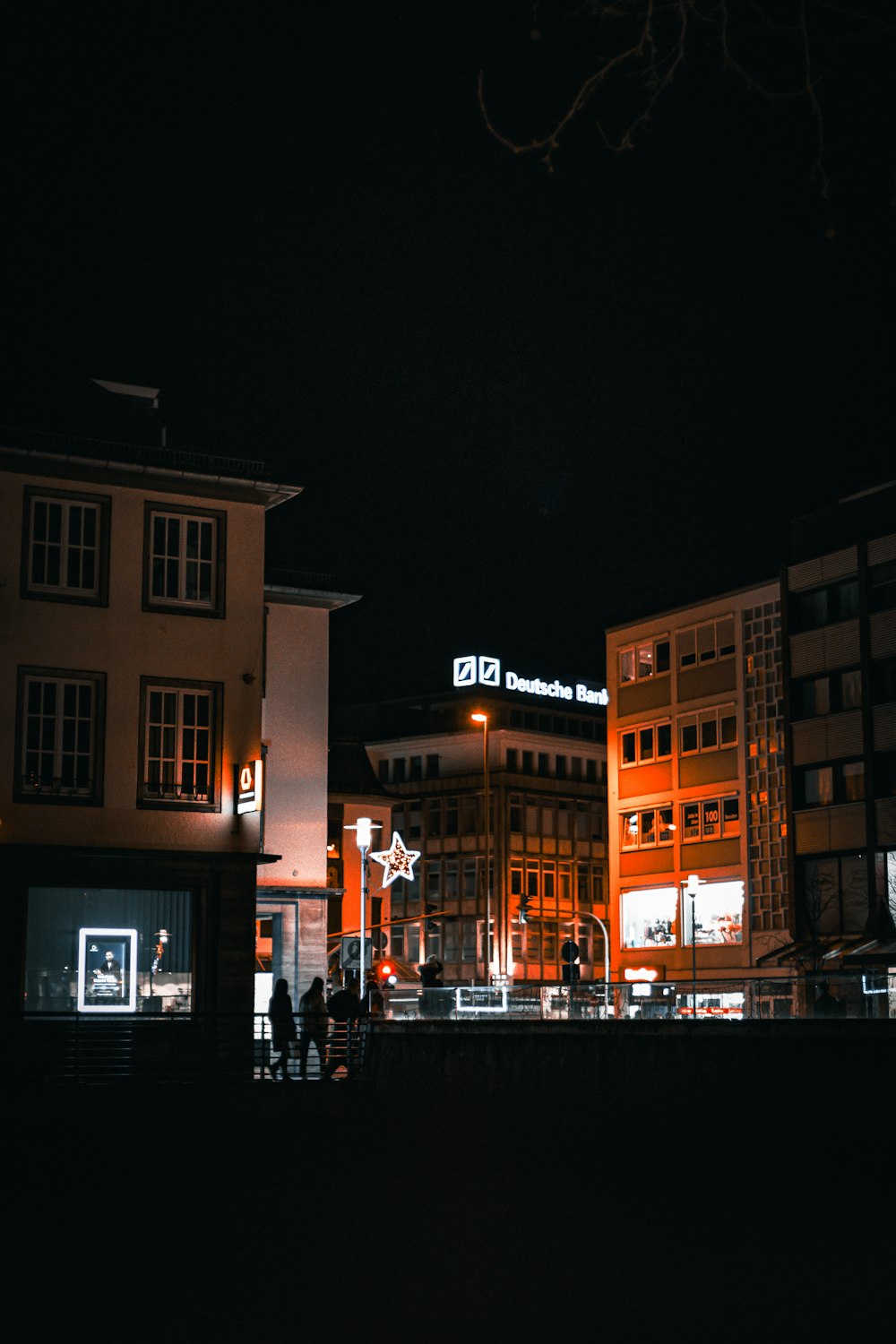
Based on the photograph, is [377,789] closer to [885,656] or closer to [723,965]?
[723,965]

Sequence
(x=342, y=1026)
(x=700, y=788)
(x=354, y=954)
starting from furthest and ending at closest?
(x=700, y=788), (x=354, y=954), (x=342, y=1026)

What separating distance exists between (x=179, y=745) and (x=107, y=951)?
15.0 ft

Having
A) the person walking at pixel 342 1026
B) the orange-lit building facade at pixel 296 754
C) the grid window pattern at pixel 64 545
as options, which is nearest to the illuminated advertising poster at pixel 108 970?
the person walking at pixel 342 1026

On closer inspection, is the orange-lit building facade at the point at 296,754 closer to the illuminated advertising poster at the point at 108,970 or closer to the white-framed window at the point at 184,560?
the white-framed window at the point at 184,560

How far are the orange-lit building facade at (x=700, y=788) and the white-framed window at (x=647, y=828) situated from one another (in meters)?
0.07

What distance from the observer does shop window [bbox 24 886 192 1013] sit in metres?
35.0

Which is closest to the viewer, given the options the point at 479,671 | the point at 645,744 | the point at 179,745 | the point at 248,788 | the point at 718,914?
the point at 248,788

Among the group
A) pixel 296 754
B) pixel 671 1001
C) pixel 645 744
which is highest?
pixel 645 744

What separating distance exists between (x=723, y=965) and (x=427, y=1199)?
52.2 metres

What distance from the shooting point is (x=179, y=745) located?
37.7m

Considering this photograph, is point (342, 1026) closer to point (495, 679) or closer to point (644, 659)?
point (644, 659)

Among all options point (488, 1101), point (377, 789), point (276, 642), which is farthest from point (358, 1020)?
point (377, 789)

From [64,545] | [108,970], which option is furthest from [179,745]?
[108,970]

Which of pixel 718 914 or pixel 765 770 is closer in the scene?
pixel 765 770
